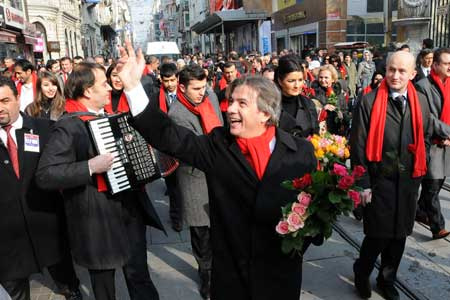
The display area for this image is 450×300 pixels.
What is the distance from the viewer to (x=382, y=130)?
334 cm

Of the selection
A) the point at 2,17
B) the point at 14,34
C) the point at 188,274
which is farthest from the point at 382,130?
the point at 14,34

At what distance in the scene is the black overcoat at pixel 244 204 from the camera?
7.57 feet

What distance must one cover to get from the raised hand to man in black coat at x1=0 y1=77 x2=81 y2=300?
1171 millimetres

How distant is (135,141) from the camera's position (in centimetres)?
290

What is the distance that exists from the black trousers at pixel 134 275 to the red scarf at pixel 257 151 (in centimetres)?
123

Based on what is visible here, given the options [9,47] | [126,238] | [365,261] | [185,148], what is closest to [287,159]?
[185,148]

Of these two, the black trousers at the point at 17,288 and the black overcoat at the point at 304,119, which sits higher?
the black overcoat at the point at 304,119

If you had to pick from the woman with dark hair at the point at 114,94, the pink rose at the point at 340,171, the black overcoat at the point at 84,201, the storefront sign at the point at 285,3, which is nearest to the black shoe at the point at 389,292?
the pink rose at the point at 340,171

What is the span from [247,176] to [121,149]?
37.6 inches

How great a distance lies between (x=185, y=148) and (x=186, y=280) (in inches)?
88.6

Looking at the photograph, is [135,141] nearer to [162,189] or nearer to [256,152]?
[256,152]

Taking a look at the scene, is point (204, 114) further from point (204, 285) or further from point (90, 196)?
point (204, 285)

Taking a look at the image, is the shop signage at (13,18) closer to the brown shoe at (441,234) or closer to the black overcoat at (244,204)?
the brown shoe at (441,234)

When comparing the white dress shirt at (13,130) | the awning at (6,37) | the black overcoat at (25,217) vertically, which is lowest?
the black overcoat at (25,217)
